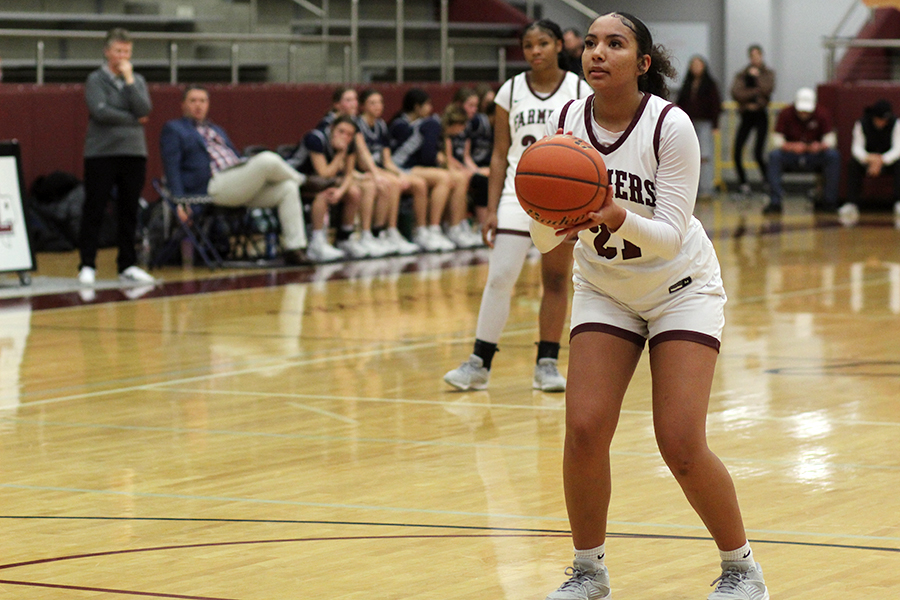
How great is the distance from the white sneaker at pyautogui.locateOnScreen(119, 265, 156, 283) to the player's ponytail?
8.69 m

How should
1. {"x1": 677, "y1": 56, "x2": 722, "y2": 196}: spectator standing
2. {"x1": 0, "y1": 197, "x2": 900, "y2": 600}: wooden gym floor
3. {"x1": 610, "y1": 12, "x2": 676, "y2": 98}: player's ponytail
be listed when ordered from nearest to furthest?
1. {"x1": 610, "y1": 12, "x2": 676, "y2": 98}: player's ponytail
2. {"x1": 0, "y1": 197, "x2": 900, "y2": 600}: wooden gym floor
3. {"x1": 677, "y1": 56, "x2": 722, "y2": 196}: spectator standing

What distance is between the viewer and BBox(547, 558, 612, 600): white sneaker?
3.90 m

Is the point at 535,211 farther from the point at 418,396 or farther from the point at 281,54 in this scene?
the point at 281,54

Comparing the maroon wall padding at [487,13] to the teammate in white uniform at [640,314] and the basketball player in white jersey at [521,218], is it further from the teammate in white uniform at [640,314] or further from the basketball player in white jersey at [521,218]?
the teammate in white uniform at [640,314]

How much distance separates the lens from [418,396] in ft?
24.1

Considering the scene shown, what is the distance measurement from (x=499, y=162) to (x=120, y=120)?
5528mm

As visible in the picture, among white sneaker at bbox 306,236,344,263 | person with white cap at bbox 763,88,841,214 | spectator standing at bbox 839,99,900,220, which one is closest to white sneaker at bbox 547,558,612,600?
white sneaker at bbox 306,236,344,263

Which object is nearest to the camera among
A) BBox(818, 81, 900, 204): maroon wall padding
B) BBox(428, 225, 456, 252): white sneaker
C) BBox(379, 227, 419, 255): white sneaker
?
BBox(379, 227, 419, 255): white sneaker

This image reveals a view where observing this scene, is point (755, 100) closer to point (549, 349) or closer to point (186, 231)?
point (186, 231)

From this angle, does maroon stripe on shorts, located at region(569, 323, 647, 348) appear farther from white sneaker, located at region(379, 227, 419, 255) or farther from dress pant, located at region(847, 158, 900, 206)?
dress pant, located at region(847, 158, 900, 206)

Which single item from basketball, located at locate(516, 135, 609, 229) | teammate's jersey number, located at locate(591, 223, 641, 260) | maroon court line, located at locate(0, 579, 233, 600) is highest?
basketball, located at locate(516, 135, 609, 229)

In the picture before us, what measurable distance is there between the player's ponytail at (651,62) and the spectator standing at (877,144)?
15959 millimetres

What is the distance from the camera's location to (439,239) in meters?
15.1

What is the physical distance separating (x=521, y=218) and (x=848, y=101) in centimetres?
1507
